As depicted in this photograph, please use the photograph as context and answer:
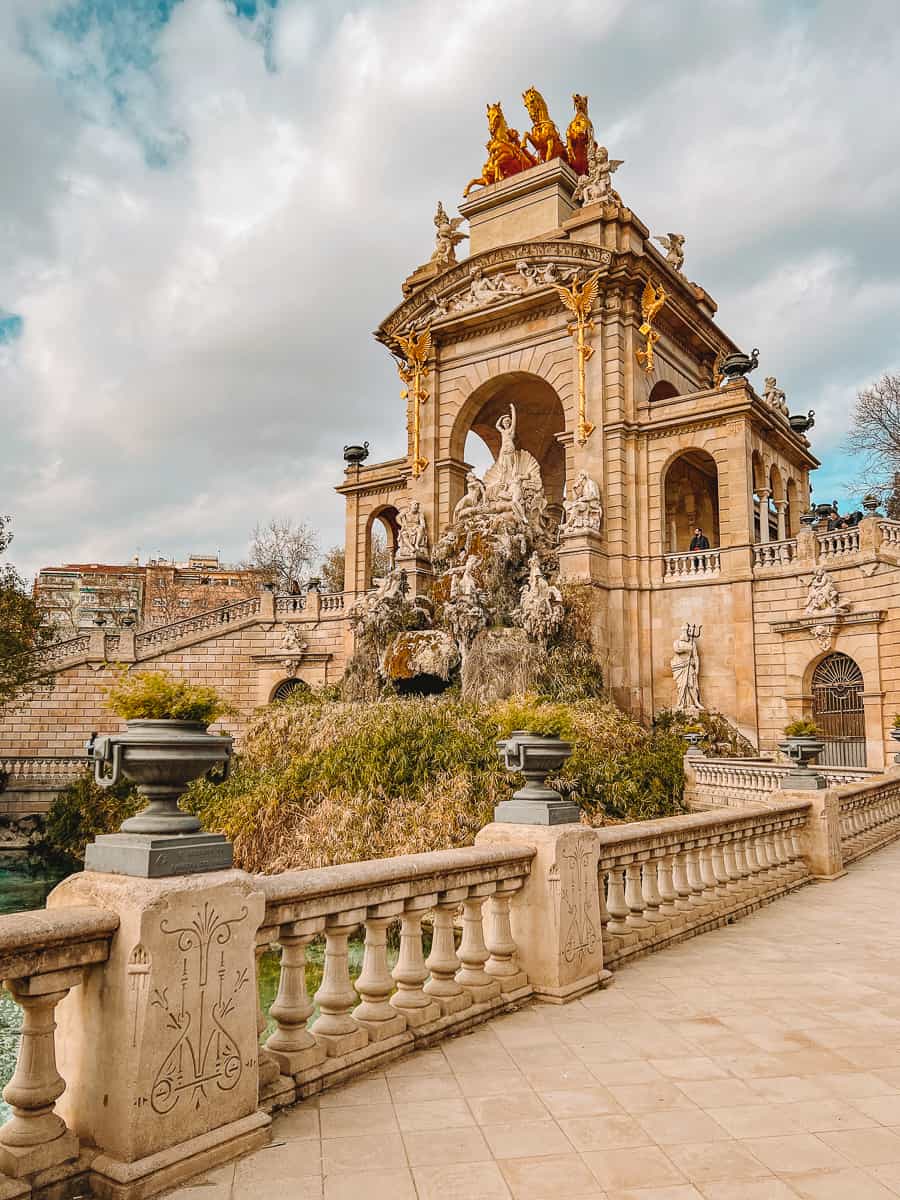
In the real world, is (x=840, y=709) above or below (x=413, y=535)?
below

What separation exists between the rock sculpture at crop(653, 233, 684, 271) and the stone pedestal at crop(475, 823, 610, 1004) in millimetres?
26220

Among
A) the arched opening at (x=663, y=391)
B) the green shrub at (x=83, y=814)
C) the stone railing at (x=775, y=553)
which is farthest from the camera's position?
the arched opening at (x=663, y=391)

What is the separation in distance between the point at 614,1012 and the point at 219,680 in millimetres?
25595

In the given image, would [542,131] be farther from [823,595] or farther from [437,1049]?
[437,1049]

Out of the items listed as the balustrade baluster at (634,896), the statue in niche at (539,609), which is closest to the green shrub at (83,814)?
the statue in niche at (539,609)

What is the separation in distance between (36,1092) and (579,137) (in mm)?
31654

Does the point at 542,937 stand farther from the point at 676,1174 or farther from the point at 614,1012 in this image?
the point at 676,1174

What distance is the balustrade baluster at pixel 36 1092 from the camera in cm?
291

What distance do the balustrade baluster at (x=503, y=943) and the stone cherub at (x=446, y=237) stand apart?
87.3ft

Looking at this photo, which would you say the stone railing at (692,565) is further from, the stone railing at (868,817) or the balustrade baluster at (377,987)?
the balustrade baluster at (377,987)

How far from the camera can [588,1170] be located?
3240 millimetres

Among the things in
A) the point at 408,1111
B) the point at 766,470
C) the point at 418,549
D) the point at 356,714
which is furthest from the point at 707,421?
the point at 408,1111

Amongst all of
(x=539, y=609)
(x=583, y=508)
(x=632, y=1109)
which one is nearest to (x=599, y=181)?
(x=583, y=508)

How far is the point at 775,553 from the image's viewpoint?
2195cm
